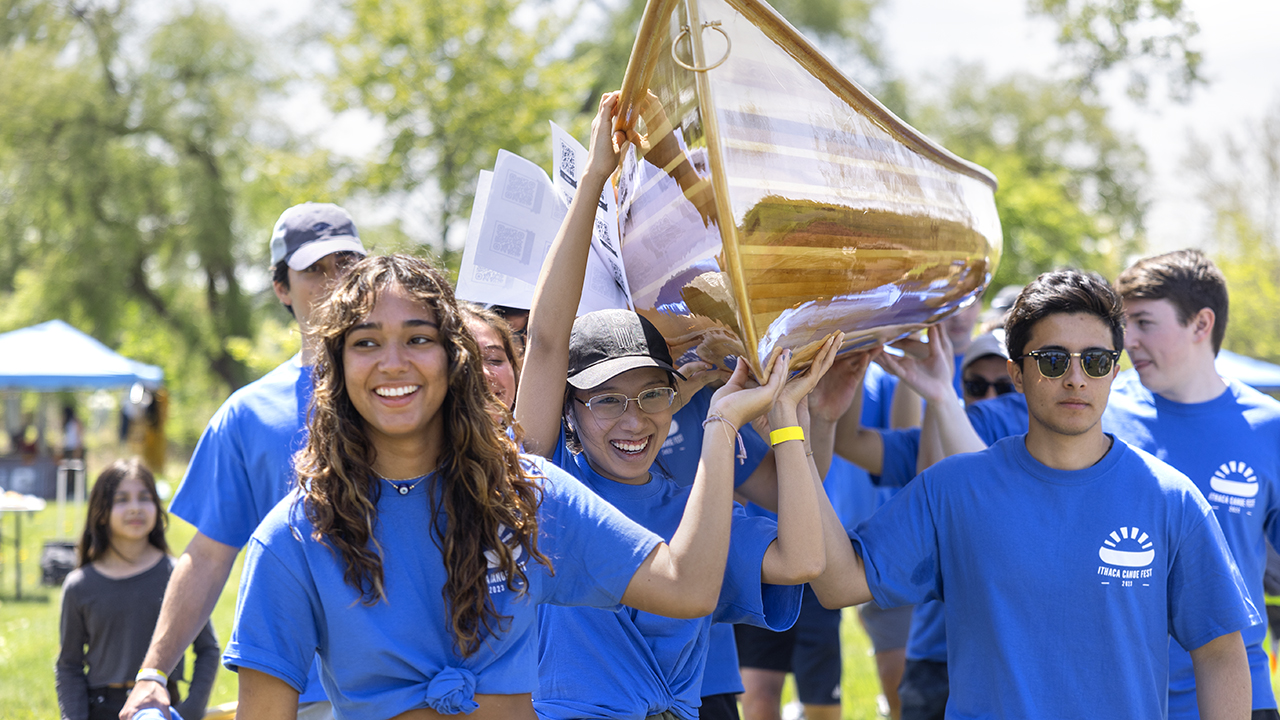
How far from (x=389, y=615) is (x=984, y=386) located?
285 centimetres

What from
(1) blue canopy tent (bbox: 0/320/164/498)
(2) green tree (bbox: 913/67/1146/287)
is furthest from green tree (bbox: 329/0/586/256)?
(2) green tree (bbox: 913/67/1146/287)

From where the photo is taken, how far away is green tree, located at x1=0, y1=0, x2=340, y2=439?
907 inches

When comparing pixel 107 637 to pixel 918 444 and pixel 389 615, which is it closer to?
pixel 389 615

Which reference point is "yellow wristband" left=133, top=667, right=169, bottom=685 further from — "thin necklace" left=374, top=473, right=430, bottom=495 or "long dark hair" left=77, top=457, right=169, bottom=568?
"long dark hair" left=77, top=457, right=169, bottom=568

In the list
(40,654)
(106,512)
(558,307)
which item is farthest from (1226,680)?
(40,654)

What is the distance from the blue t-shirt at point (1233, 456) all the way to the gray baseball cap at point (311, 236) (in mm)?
2504

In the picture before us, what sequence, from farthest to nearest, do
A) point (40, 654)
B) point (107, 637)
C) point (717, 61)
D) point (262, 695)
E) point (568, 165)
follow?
point (40, 654) < point (107, 637) < point (568, 165) < point (717, 61) < point (262, 695)

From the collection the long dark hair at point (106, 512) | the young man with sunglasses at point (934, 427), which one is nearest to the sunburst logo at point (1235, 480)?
the young man with sunglasses at point (934, 427)

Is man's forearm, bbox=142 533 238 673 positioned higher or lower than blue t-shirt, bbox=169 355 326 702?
lower

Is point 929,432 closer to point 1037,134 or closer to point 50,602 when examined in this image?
point 50,602

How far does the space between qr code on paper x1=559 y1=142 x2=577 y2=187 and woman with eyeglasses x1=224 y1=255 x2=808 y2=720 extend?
1095 mm

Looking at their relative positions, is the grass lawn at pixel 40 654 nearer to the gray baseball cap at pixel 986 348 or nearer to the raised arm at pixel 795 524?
the gray baseball cap at pixel 986 348

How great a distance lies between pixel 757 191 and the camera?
2217mm

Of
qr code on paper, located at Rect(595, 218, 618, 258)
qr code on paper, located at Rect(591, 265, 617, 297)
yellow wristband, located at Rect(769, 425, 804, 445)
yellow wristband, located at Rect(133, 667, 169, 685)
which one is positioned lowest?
yellow wristband, located at Rect(133, 667, 169, 685)
